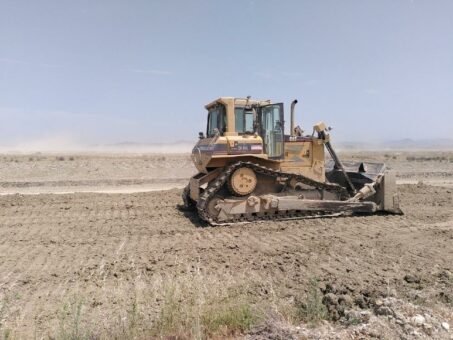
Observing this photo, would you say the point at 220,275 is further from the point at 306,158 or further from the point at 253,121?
the point at 306,158

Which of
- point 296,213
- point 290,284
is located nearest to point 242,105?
point 296,213

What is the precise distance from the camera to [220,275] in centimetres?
639

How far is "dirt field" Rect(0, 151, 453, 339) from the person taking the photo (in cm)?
459

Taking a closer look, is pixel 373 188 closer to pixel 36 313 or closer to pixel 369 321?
pixel 369 321

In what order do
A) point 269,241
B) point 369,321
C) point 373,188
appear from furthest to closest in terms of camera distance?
1. point 373,188
2. point 269,241
3. point 369,321

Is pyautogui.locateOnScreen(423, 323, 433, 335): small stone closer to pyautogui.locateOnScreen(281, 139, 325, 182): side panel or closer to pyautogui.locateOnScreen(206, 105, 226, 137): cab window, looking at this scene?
pyautogui.locateOnScreen(281, 139, 325, 182): side panel

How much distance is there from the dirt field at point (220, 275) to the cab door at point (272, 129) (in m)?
1.88

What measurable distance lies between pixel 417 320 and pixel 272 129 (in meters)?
6.55

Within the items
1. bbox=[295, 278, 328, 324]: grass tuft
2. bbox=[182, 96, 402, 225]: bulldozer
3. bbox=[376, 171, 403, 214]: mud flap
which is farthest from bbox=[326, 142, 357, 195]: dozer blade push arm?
bbox=[295, 278, 328, 324]: grass tuft

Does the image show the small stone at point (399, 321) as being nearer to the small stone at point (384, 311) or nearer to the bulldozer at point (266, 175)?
→ the small stone at point (384, 311)

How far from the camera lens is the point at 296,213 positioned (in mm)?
10547

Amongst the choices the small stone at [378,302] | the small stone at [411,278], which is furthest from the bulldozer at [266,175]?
the small stone at [378,302]

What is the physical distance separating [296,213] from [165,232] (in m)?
3.33

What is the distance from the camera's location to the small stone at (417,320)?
457cm
